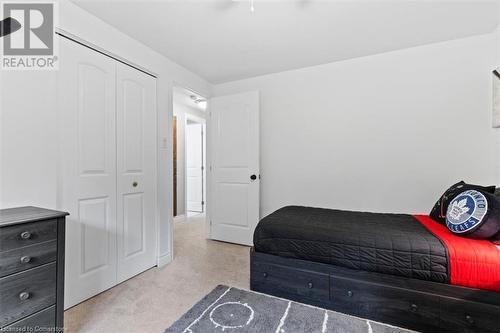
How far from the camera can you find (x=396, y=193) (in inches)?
101

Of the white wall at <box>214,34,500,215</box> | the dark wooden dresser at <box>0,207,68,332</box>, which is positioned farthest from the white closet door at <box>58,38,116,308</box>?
the white wall at <box>214,34,500,215</box>

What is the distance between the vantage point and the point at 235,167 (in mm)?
3320

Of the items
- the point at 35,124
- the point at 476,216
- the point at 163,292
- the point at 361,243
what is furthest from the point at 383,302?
the point at 35,124

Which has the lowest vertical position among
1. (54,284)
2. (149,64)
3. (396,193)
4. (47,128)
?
(54,284)

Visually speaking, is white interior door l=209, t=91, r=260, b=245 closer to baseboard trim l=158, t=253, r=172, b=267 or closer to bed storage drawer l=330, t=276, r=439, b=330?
baseboard trim l=158, t=253, r=172, b=267

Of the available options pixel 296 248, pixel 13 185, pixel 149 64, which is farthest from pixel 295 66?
pixel 13 185

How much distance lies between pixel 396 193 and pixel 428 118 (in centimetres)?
85

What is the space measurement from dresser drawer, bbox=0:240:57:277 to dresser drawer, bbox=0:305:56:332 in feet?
0.88

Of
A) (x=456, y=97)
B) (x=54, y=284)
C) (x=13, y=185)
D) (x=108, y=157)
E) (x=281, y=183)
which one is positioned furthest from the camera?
(x=281, y=183)

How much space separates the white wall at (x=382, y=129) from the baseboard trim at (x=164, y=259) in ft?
4.42

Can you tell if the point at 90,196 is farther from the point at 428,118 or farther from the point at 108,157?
the point at 428,118

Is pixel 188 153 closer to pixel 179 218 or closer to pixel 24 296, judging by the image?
pixel 179 218

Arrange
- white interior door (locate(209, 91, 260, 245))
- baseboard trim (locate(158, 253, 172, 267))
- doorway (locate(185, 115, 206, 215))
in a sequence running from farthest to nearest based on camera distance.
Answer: doorway (locate(185, 115, 206, 215)) < white interior door (locate(209, 91, 260, 245)) < baseboard trim (locate(158, 253, 172, 267))

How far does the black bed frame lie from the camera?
136cm
